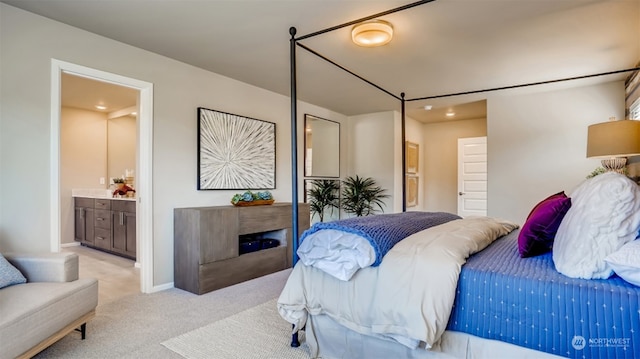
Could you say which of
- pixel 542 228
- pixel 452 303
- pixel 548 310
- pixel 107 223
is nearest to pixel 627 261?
pixel 548 310

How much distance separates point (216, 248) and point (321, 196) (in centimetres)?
250

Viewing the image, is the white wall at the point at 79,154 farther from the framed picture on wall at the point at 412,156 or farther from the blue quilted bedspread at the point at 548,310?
the blue quilted bedspread at the point at 548,310

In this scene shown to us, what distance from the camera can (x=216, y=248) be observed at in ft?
11.3

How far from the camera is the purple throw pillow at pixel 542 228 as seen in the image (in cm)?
182

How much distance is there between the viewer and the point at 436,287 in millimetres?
1615

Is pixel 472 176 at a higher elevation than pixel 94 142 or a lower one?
lower


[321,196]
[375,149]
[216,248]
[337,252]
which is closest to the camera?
[337,252]

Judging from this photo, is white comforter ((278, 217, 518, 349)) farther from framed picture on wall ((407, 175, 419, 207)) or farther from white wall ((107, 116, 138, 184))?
white wall ((107, 116, 138, 184))

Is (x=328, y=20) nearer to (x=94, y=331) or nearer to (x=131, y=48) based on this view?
(x=131, y=48)

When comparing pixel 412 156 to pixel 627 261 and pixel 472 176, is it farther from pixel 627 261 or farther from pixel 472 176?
pixel 627 261

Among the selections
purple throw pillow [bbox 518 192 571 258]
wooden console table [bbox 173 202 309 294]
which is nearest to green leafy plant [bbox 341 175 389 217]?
wooden console table [bbox 173 202 309 294]

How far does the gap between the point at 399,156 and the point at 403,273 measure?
4569 millimetres

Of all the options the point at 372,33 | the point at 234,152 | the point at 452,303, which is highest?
the point at 372,33

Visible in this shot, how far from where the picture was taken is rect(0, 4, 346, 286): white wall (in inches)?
100
